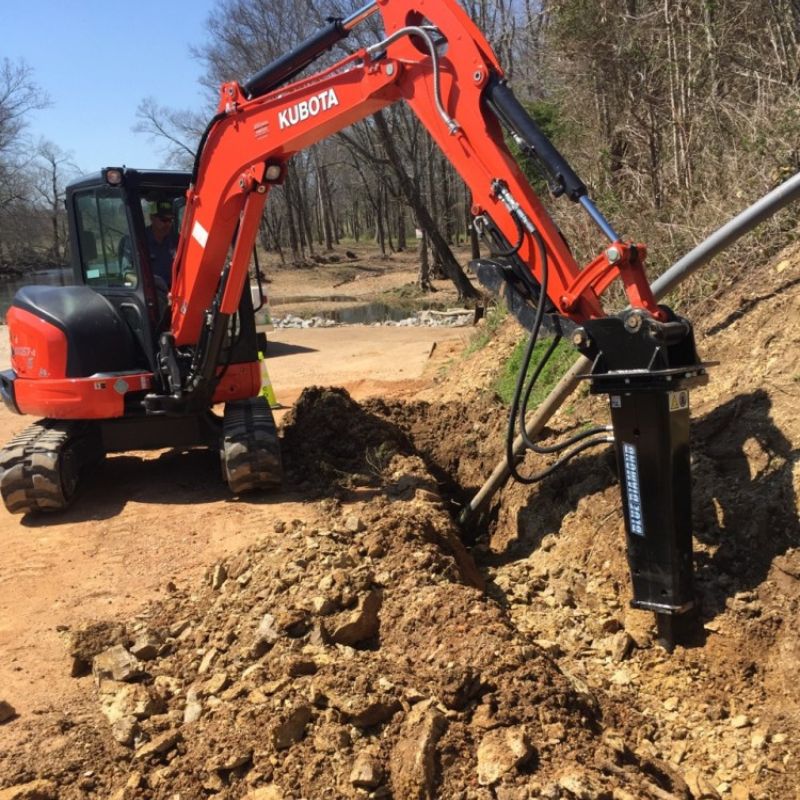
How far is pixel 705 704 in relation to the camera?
3.65m

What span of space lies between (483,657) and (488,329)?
25.0 ft

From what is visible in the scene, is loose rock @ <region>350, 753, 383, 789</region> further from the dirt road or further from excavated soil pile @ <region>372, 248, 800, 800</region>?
the dirt road

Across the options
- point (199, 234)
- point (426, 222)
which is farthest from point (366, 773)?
point (426, 222)

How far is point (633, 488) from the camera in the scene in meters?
3.93

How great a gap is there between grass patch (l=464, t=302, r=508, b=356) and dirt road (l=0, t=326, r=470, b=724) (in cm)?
405

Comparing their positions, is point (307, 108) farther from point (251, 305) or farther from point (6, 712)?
point (6, 712)

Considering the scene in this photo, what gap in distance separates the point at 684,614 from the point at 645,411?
1060mm

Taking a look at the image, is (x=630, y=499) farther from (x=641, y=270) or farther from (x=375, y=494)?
(x=375, y=494)

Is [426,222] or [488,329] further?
[426,222]

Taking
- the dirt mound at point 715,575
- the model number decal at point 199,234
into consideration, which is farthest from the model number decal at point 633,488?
the model number decal at point 199,234

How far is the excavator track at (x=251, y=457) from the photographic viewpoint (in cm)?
657

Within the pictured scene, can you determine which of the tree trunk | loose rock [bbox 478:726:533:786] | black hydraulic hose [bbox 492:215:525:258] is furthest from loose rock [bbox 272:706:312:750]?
the tree trunk

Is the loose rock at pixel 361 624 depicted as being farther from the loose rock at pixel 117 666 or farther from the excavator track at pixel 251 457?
the excavator track at pixel 251 457

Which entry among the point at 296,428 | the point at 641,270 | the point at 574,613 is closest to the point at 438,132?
the point at 641,270
